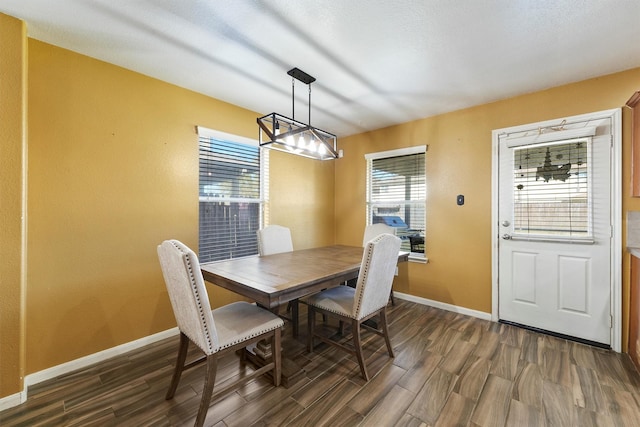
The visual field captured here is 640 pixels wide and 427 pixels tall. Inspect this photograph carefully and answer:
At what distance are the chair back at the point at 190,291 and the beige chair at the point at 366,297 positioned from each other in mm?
922

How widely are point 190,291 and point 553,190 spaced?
3239mm

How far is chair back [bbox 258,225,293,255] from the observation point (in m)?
2.80

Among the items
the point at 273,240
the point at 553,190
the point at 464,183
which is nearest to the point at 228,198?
the point at 273,240

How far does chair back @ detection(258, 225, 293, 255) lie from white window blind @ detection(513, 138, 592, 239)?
2.49 metres

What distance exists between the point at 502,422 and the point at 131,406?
223 cm

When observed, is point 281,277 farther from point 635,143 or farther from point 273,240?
point 635,143

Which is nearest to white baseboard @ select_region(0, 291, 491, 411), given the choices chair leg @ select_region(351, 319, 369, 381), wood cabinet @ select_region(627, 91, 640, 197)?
wood cabinet @ select_region(627, 91, 640, 197)

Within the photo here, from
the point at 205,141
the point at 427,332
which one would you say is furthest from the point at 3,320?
the point at 427,332

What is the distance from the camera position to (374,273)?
→ 1.88 meters

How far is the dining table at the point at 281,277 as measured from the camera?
1.57 metres

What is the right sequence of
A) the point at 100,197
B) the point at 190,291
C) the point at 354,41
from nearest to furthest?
1. the point at 190,291
2. the point at 354,41
3. the point at 100,197

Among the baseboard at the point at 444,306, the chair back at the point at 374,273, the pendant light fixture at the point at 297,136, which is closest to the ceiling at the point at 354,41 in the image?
the pendant light fixture at the point at 297,136

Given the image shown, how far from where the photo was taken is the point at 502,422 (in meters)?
1.50

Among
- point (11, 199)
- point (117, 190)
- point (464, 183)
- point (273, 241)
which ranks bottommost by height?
point (273, 241)
